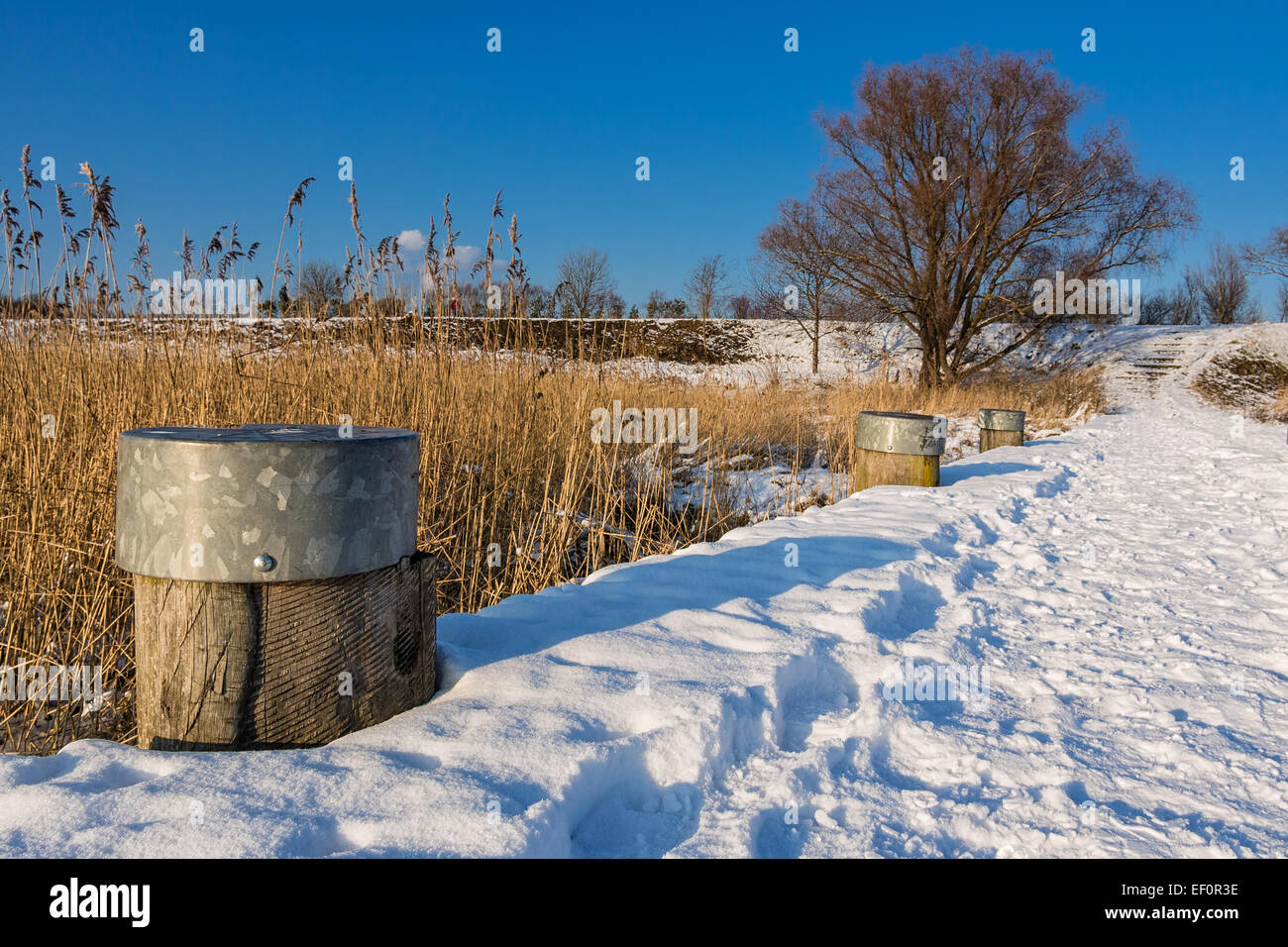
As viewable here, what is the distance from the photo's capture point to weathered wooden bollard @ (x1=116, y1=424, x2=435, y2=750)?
1.45m

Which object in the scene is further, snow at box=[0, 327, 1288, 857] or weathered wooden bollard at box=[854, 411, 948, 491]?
weathered wooden bollard at box=[854, 411, 948, 491]

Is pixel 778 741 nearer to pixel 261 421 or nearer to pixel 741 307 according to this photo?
pixel 261 421

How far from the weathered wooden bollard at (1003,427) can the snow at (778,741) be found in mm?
6002

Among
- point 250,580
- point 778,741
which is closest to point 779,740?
point 778,741

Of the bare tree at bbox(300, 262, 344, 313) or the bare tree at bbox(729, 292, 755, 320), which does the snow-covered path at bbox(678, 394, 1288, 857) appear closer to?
the bare tree at bbox(300, 262, 344, 313)

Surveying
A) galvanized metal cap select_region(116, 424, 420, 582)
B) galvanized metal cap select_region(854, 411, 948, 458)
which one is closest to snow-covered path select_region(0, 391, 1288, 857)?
galvanized metal cap select_region(116, 424, 420, 582)

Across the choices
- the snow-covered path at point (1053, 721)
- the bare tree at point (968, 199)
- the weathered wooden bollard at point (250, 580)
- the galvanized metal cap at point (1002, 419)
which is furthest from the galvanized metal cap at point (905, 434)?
the bare tree at point (968, 199)

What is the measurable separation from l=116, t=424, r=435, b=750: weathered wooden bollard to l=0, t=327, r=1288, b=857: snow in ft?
0.30

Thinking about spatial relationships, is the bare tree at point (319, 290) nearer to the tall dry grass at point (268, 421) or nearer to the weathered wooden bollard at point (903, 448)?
the tall dry grass at point (268, 421)

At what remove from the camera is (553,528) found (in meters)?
3.63

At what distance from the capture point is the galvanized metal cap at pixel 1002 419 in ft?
29.4

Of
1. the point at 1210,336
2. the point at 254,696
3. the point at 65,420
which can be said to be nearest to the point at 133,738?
the point at 254,696
